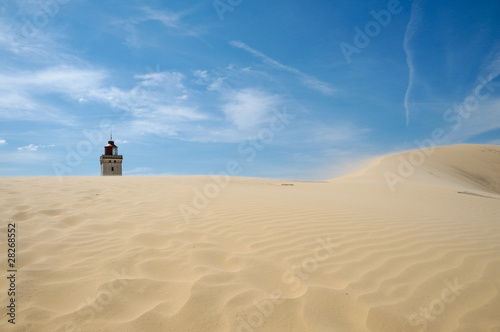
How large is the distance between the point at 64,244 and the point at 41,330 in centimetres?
177

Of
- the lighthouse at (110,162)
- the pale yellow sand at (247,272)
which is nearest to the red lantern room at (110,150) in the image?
the lighthouse at (110,162)

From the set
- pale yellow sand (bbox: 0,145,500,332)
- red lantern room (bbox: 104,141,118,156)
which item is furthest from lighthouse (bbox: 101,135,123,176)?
pale yellow sand (bbox: 0,145,500,332)

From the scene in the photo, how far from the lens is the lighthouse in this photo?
39062 mm

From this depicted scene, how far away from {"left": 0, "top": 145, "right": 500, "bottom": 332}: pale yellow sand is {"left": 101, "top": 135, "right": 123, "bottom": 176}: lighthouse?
1487 inches

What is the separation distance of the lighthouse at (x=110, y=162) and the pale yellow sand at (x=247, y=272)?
3776 centimetres

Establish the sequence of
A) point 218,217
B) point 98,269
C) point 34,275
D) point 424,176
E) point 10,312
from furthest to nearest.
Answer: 1. point 424,176
2. point 218,217
3. point 98,269
4. point 34,275
5. point 10,312

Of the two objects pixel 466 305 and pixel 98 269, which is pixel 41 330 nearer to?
pixel 98 269

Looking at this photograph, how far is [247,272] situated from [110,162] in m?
42.4

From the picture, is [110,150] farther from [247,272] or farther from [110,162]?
[247,272]

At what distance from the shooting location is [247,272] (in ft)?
8.82

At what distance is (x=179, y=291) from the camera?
2.33m

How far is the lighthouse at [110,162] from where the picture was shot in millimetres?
39062

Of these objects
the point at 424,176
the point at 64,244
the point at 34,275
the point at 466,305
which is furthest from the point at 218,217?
the point at 424,176

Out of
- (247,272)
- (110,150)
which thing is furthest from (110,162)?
(247,272)
